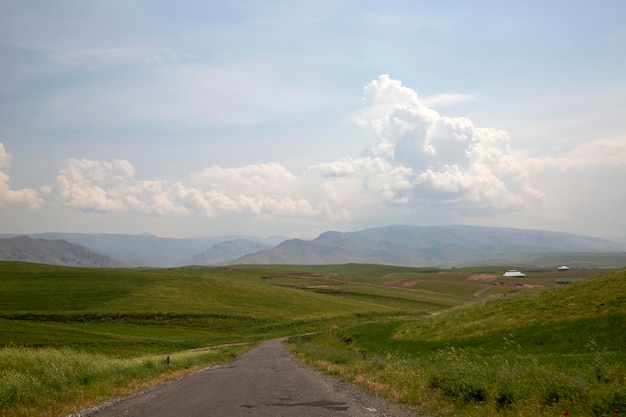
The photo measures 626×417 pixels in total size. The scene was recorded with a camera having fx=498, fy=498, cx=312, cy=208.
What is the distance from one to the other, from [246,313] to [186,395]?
75.5 metres

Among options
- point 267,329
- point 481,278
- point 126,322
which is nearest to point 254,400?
point 126,322

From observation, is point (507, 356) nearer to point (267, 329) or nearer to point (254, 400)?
point (254, 400)

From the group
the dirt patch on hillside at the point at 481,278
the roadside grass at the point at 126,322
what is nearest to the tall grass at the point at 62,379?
the roadside grass at the point at 126,322

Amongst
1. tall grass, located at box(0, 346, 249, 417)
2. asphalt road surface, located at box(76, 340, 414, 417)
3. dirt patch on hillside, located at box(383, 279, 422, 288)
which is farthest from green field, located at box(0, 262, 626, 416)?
dirt patch on hillside, located at box(383, 279, 422, 288)

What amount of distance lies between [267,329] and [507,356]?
6345cm

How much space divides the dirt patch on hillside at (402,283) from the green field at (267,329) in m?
1.59

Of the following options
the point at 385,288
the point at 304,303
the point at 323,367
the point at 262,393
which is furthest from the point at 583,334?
the point at 385,288

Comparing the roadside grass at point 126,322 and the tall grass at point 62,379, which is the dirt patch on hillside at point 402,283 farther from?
the tall grass at point 62,379

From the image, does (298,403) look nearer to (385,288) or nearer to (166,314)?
(166,314)

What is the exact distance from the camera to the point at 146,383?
25938mm

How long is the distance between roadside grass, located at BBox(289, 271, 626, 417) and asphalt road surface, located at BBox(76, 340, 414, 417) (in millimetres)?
1297

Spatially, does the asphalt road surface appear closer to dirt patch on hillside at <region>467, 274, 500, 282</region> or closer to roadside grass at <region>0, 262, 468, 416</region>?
roadside grass at <region>0, 262, 468, 416</region>

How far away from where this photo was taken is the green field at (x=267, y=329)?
2106 cm

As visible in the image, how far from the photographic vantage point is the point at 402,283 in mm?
166125
